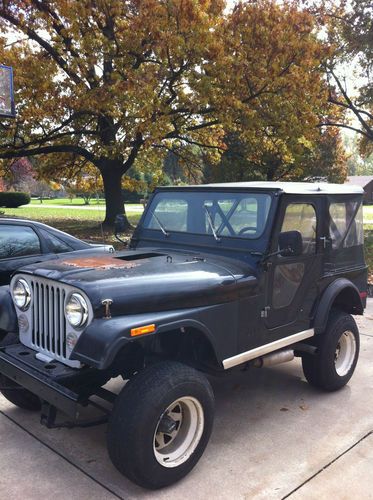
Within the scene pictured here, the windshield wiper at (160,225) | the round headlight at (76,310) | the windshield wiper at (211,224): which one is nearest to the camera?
the round headlight at (76,310)

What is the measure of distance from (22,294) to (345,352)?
2959mm

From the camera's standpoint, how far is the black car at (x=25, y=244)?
216 inches

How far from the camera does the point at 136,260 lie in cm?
364

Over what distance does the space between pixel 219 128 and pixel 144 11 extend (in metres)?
6.45

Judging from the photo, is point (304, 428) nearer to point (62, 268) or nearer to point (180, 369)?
point (180, 369)

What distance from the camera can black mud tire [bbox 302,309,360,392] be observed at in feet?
13.6

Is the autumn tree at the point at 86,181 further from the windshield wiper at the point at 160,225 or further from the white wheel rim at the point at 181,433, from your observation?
the white wheel rim at the point at 181,433

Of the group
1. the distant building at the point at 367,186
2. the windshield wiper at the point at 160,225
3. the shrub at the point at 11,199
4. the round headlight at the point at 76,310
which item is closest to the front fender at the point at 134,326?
the round headlight at the point at 76,310

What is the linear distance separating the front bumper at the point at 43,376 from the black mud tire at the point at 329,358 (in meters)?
2.20

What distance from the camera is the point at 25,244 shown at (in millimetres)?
5711

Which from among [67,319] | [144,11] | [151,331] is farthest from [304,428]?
[144,11]

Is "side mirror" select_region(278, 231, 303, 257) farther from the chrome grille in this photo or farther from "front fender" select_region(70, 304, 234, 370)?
the chrome grille

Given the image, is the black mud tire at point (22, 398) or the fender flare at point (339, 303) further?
the fender flare at point (339, 303)

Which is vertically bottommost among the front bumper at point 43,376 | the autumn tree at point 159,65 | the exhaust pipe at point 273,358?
the exhaust pipe at point 273,358
